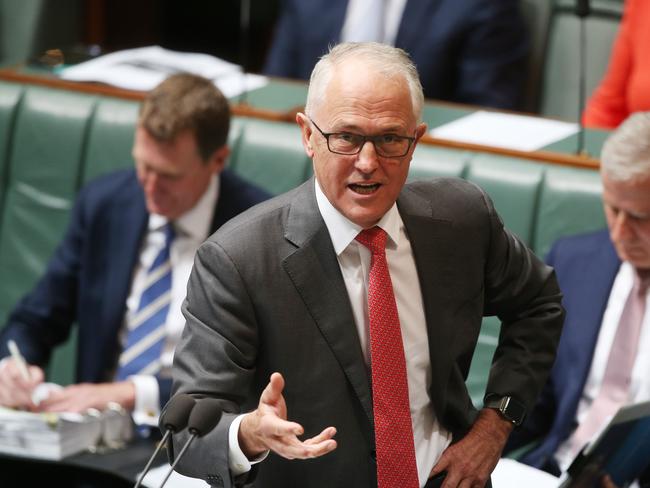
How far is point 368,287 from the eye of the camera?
1.89 meters

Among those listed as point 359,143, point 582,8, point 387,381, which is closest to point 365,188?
point 359,143

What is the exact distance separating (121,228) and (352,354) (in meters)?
1.24

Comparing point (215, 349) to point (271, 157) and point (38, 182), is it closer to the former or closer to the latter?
point (271, 157)

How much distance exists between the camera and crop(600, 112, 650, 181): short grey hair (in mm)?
2494

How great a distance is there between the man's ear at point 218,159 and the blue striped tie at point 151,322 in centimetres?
17

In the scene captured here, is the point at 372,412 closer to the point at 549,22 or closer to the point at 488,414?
the point at 488,414

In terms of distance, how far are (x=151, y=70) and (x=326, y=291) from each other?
74.6 inches

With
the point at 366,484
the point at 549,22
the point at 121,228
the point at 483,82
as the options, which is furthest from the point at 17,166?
the point at 366,484

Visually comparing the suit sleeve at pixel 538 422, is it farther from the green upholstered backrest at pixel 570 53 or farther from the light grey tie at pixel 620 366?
A: the green upholstered backrest at pixel 570 53

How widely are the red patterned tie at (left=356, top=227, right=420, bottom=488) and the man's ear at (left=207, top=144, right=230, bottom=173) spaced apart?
3.42 ft

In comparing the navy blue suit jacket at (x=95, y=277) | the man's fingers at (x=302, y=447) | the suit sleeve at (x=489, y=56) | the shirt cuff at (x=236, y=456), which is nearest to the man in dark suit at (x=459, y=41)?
the suit sleeve at (x=489, y=56)

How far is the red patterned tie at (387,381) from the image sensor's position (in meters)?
1.86

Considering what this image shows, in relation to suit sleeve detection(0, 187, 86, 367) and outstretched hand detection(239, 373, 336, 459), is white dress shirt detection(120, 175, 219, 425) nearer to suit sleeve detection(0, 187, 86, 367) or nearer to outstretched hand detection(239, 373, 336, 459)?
suit sleeve detection(0, 187, 86, 367)

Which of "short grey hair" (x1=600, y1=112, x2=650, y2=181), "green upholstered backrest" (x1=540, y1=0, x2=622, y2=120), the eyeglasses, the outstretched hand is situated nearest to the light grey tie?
"short grey hair" (x1=600, y1=112, x2=650, y2=181)
